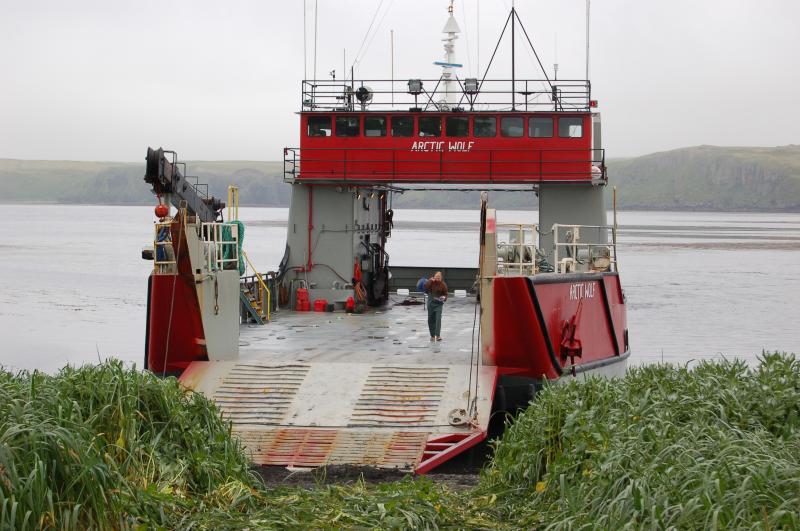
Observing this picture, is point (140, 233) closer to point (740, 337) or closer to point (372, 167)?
point (740, 337)

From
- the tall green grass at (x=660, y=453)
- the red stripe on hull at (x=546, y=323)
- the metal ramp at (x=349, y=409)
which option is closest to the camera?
the tall green grass at (x=660, y=453)

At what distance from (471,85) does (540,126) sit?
5.06ft

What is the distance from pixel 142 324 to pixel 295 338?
60.5 ft

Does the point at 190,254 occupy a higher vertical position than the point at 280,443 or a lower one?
higher

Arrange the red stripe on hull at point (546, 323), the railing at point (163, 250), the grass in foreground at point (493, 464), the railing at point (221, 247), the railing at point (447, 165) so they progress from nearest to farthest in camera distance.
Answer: the grass in foreground at point (493, 464) → the red stripe on hull at point (546, 323) → the railing at point (163, 250) → the railing at point (221, 247) → the railing at point (447, 165)

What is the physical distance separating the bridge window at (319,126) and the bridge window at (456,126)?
2.15 metres

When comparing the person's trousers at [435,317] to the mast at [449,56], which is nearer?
the person's trousers at [435,317]

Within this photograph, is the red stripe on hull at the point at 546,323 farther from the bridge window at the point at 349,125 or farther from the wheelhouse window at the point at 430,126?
the bridge window at the point at 349,125

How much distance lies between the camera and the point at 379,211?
23.3 m

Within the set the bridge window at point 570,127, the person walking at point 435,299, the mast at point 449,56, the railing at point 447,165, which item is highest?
the mast at point 449,56

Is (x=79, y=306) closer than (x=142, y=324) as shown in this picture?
No

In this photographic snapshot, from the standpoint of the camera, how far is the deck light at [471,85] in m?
19.4

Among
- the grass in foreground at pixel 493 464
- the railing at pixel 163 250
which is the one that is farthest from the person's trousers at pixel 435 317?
the grass in foreground at pixel 493 464

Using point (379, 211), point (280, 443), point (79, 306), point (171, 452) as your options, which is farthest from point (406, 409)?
point (79, 306)
